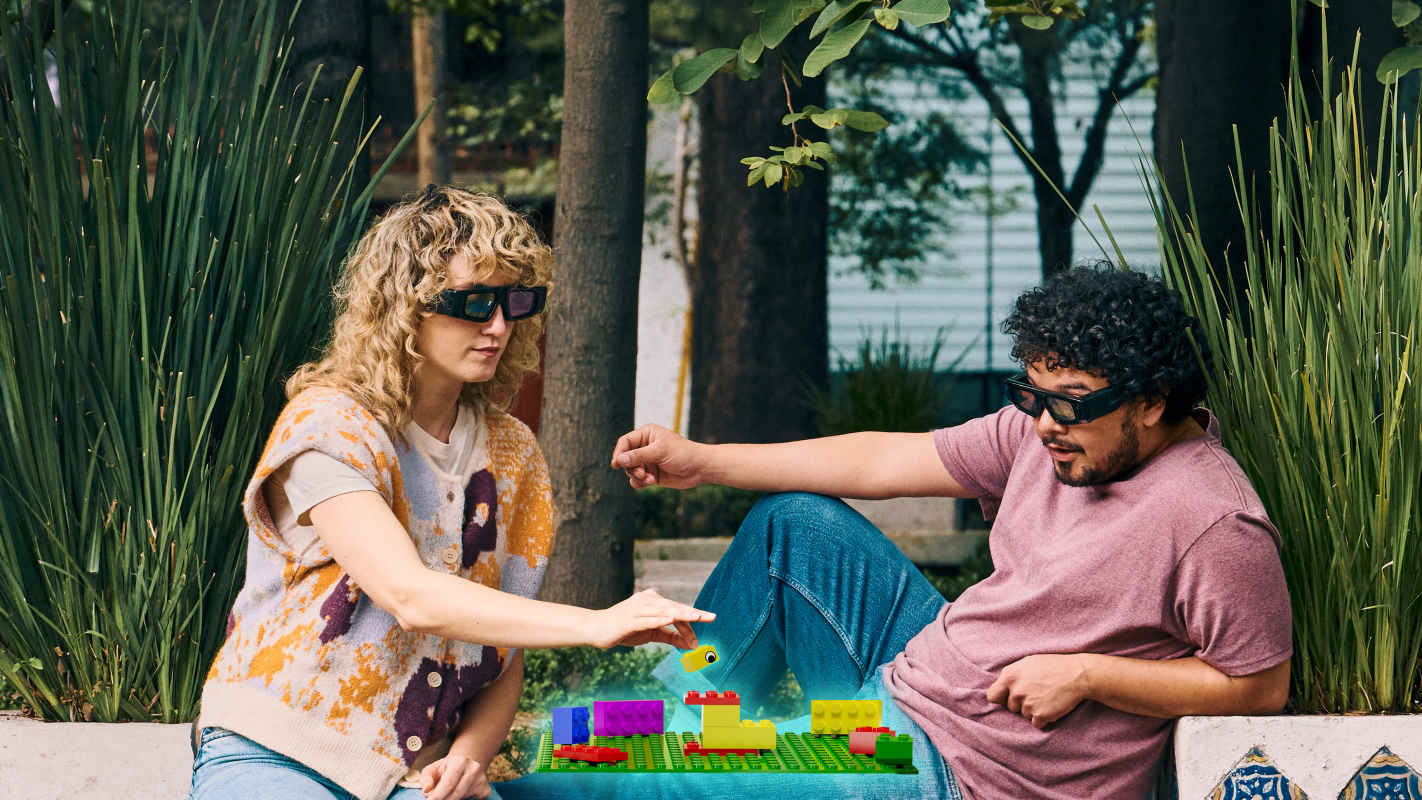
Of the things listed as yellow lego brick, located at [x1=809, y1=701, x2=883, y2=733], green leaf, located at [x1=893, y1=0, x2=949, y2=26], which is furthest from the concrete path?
green leaf, located at [x1=893, y1=0, x2=949, y2=26]

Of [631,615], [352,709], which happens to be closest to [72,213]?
[352,709]

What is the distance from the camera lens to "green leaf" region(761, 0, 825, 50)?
301 cm

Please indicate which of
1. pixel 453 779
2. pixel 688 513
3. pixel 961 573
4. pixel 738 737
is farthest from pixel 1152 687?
pixel 688 513

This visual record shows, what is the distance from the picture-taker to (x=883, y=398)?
7.68 metres

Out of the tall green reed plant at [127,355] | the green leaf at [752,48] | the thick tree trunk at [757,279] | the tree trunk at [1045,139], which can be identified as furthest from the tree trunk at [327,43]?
the tree trunk at [1045,139]

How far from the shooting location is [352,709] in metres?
2.21

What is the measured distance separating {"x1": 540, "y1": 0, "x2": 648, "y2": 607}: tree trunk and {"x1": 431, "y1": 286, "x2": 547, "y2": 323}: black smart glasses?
1.82 metres

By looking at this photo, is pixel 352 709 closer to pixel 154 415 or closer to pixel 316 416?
pixel 316 416

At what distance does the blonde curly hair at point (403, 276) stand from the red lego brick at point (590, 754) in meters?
0.67

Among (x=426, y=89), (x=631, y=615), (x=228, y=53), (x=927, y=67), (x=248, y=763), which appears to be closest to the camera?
(x=631, y=615)

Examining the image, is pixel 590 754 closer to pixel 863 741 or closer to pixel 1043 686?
pixel 863 741

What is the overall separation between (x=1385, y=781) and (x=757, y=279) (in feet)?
21.1

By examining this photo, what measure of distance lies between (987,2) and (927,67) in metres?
8.76

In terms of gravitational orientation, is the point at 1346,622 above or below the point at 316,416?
below
